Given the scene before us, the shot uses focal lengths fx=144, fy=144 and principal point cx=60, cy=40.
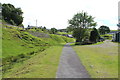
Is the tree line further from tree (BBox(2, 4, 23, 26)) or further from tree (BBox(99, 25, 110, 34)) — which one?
tree (BBox(99, 25, 110, 34))

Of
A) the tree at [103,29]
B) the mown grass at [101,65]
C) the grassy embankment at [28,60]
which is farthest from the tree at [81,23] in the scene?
the tree at [103,29]

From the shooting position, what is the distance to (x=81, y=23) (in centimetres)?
6059

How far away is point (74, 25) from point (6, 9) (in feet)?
167

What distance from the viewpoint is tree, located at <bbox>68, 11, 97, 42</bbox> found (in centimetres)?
5897

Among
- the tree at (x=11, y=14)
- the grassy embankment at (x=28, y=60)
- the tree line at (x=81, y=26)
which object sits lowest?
the grassy embankment at (x=28, y=60)

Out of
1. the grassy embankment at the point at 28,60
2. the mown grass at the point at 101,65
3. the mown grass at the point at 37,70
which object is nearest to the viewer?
the mown grass at the point at 37,70

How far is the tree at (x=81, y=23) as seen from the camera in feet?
193

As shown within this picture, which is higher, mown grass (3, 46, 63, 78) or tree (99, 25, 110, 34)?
tree (99, 25, 110, 34)

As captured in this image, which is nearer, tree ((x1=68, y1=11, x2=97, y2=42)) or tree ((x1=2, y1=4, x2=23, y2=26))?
tree ((x1=68, y1=11, x2=97, y2=42))

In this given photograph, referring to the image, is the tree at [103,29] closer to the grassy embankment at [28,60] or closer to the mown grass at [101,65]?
the grassy embankment at [28,60]

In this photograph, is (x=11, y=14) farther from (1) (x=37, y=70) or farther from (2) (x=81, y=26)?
(1) (x=37, y=70)

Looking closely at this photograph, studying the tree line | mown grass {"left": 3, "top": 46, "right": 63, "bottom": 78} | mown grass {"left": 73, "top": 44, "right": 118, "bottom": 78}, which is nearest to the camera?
mown grass {"left": 3, "top": 46, "right": 63, "bottom": 78}

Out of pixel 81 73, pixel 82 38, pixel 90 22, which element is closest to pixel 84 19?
pixel 90 22

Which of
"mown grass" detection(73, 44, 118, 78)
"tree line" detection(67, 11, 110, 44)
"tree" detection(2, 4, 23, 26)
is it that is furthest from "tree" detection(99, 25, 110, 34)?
"mown grass" detection(73, 44, 118, 78)
